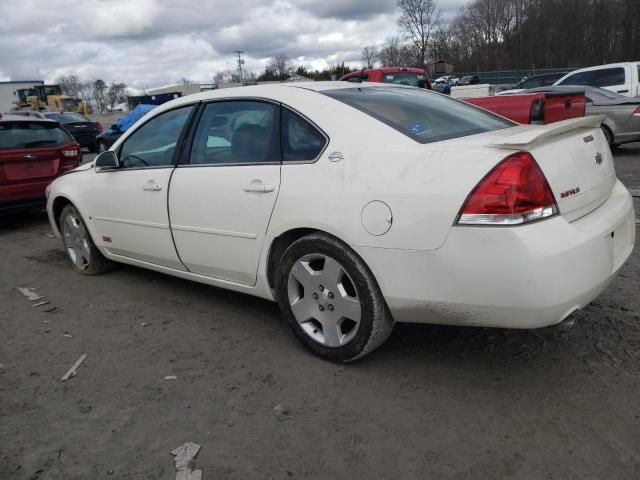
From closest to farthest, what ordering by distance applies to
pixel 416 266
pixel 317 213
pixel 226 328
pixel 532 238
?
pixel 532 238 < pixel 416 266 < pixel 317 213 < pixel 226 328

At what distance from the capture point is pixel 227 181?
10.4 ft

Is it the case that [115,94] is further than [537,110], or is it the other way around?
[115,94]

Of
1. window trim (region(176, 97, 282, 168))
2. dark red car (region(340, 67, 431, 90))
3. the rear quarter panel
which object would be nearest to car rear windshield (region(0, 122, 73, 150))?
window trim (region(176, 97, 282, 168))

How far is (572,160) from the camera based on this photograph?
245cm

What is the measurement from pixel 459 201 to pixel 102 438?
1939mm

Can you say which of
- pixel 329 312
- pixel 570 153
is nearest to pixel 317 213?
pixel 329 312

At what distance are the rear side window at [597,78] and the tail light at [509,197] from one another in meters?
10.7

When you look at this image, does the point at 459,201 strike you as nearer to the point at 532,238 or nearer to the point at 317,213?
the point at 532,238

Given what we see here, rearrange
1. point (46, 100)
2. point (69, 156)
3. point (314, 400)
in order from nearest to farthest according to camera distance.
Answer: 1. point (314, 400)
2. point (69, 156)
3. point (46, 100)

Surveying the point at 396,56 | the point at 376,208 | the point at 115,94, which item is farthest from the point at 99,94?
the point at 376,208

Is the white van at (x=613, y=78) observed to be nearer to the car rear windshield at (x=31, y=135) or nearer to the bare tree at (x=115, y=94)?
the car rear windshield at (x=31, y=135)

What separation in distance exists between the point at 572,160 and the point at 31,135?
7.27m

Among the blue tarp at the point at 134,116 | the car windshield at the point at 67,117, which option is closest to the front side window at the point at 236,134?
the blue tarp at the point at 134,116

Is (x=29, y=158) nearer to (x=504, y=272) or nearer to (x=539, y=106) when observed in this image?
(x=504, y=272)
